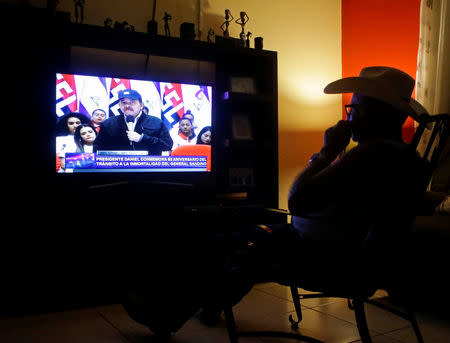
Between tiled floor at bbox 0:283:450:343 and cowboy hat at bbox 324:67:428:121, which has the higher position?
cowboy hat at bbox 324:67:428:121

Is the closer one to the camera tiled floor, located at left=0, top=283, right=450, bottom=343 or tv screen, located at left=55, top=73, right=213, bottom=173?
tiled floor, located at left=0, top=283, right=450, bottom=343

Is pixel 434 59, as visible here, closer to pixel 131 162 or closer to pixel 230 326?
pixel 131 162

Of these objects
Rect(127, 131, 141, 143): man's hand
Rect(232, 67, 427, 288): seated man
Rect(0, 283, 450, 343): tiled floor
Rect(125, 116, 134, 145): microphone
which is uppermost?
Rect(125, 116, 134, 145): microphone

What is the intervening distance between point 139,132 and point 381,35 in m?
2.37

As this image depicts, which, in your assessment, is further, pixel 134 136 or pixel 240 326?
pixel 134 136

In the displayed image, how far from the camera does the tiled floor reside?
1.99m

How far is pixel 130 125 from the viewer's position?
2727 millimetres

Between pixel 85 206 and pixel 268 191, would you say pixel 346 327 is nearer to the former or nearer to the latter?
pixel 268 191

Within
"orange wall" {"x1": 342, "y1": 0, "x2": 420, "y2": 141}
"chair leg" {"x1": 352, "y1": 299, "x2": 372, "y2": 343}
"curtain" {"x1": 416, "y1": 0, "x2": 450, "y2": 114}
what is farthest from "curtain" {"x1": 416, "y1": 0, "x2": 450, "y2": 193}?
"chair leg" {"x1": 352, "y1": 299, "x2": 372, "y2": 343}

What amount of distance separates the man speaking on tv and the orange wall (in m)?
1.97

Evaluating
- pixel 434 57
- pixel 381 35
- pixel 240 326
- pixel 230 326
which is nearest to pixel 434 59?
pixel 434 57

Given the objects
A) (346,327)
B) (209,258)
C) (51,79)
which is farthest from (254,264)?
(51,79)

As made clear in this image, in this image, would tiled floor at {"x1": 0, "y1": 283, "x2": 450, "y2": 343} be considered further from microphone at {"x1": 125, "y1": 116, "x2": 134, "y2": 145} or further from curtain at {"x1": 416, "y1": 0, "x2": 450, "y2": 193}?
curtain at {"x1": 416, "y1": 0, "x2": 450, "y2": 193}

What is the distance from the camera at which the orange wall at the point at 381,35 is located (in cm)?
358
